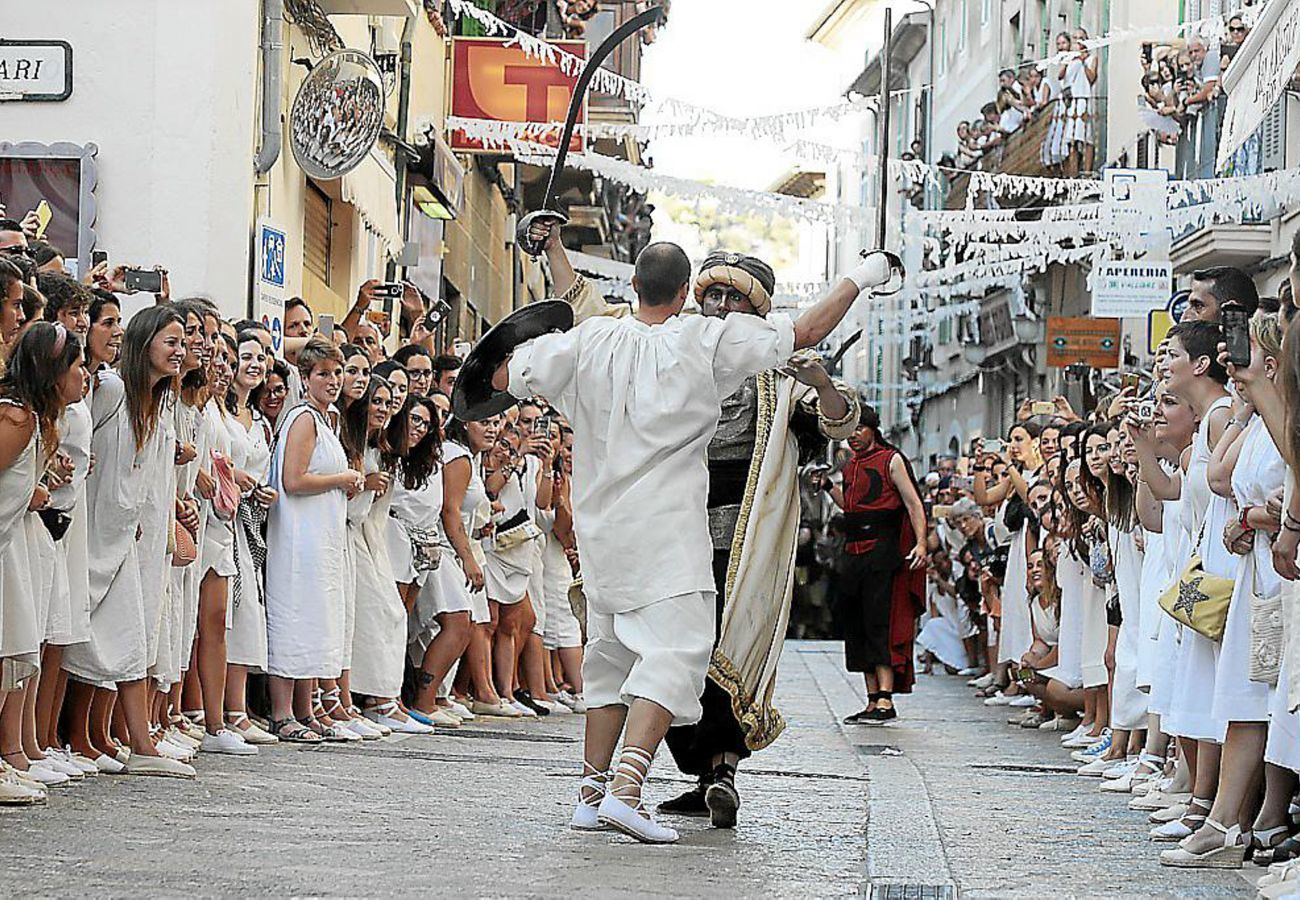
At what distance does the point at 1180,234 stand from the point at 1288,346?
887 inches

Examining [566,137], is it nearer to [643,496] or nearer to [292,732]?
[643,496]

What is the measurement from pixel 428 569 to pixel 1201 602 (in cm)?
621

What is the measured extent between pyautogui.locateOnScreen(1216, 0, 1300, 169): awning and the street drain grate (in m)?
6.64

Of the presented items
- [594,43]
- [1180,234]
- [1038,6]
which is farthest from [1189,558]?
[1038,6]

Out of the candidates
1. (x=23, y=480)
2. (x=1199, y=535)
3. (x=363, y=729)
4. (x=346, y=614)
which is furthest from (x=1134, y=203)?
(x=23, y=480)

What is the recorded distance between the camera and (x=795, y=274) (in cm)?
8800

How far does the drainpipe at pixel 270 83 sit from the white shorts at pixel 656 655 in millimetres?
8740

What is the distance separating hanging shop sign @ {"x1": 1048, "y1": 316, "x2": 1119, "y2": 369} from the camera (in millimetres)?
32375

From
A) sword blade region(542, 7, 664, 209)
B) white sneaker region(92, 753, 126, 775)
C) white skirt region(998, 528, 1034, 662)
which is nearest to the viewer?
white sneaker region(92, 753, 126, 775)

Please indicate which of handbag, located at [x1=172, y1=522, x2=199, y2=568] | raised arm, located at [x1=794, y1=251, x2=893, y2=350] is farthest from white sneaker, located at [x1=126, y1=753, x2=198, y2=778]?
raised arm, located at [x1=794, y1=251, x2=893, y2=350]

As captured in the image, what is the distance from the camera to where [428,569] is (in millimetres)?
13203

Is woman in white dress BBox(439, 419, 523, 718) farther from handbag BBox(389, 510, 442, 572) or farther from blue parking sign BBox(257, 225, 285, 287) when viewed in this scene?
blue parking sign BBox(257, 225, 285, 287)

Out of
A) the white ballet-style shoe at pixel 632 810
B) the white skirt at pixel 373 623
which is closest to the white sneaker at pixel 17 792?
the white ballet-style shoe at pixel 632 810

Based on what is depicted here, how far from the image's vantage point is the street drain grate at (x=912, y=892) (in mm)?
6477
